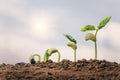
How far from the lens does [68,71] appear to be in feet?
27.6

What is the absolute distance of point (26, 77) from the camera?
25.2 feet

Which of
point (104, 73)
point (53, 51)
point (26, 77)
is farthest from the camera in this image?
point (53, 51)

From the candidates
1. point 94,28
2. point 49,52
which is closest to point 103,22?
point 94,28

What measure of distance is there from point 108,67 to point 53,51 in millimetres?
1470

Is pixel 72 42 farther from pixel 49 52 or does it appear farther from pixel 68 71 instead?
pixel 68 71

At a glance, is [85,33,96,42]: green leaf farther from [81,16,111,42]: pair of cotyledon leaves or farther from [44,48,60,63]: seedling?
[44,48,60,63]: seedling

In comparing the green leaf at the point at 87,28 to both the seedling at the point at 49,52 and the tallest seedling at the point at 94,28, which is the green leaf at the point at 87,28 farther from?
the seedling at the point at 49,52

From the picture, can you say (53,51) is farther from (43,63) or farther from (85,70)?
(85,70)

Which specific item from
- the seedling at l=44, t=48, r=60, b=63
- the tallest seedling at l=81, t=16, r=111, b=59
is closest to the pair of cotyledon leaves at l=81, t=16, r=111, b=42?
the tallest seedling at l=81, t=16, r=111, b=59

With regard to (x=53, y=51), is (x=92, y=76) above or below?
below

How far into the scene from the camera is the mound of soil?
25.3 feet

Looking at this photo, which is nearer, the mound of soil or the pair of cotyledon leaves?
the mound of soil

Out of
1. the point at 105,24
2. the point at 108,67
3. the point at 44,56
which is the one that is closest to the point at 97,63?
the point at 108,67

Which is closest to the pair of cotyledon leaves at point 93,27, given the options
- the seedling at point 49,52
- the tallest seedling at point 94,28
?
the tallest seedling at point 94,28
